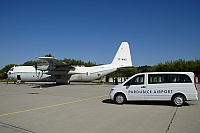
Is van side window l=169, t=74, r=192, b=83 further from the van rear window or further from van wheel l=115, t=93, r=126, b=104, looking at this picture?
van wheel l=115, t=93, r=126, b=104

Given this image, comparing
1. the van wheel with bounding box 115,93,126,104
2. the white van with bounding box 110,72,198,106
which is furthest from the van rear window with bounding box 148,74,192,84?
the van wheel with bounding box 115,93,126,104

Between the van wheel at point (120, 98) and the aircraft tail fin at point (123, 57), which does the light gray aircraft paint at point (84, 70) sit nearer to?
the aircraft tail fin at point (123, 57)

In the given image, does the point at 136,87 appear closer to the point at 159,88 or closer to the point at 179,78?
the point at 159,88

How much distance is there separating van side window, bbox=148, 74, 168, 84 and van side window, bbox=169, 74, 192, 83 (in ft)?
0.89

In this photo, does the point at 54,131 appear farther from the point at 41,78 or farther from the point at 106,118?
the point at 41,78

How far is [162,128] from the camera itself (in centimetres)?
570

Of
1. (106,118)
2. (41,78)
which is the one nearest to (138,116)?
(106,118)

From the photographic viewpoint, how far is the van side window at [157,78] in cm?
1002

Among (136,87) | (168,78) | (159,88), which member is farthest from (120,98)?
(168,78)

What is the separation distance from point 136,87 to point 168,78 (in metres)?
1.85

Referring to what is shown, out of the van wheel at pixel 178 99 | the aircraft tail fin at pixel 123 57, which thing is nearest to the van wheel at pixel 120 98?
the van wheel at pixel 178 99

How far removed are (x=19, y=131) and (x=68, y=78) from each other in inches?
1002

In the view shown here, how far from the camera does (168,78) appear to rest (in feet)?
32.8

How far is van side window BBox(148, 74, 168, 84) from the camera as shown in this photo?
1002 centimetres
